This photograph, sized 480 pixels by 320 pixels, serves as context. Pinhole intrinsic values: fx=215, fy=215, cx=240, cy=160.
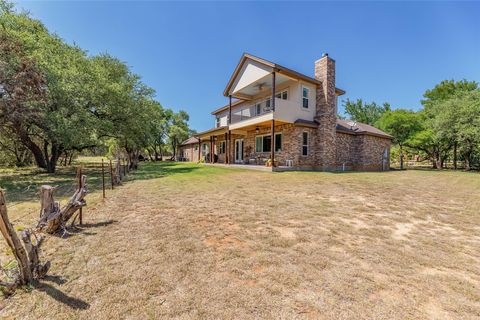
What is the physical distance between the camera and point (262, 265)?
294cm

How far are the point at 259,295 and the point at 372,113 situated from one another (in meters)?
42.8

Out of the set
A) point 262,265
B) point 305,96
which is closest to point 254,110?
point 305,96

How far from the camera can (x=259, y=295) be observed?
233 centimetres

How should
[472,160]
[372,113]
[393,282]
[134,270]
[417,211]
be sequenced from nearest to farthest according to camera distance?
1. [393,282]
2. [134,270]
3. [417,211]
4. [472,160]
5. [372,113]

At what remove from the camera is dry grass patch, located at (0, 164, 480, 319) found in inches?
85.3

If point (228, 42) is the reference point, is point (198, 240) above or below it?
below

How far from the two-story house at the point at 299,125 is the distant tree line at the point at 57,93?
335 inches

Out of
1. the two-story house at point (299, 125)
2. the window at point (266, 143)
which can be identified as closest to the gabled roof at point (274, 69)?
the two-story house at point (299, 125)

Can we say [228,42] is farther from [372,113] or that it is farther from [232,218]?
[372,113]

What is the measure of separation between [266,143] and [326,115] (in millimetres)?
4903

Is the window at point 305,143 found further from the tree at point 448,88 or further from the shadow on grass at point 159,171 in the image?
the tree at point 448,88

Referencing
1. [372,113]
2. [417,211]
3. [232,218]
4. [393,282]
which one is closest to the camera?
[393,282]

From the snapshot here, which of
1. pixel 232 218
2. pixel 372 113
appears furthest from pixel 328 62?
pixel 372 113

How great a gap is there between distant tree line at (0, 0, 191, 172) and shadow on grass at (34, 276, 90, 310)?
1130 centimetres
